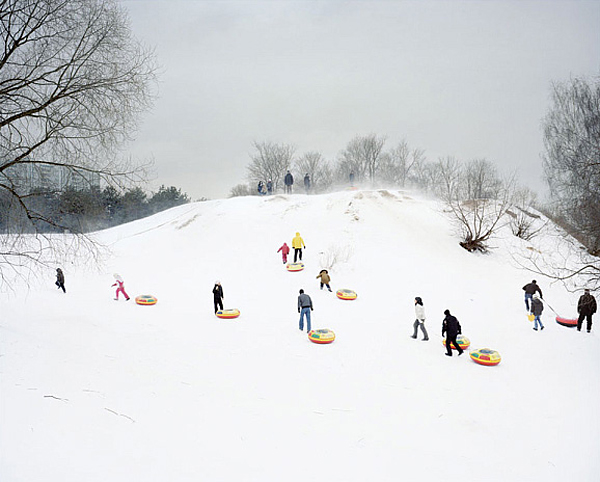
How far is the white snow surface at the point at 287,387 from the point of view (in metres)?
5.06

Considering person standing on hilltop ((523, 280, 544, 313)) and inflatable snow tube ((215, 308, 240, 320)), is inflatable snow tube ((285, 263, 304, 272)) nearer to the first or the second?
inflatable snow tube ((215, 308, 240, 320))

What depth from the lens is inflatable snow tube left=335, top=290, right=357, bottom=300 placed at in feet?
48.6

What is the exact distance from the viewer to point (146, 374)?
23.9 feet

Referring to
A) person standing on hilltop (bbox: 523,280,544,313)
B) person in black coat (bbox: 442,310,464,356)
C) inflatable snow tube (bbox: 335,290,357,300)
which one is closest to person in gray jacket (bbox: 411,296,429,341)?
person in black coat (bbox: 442,310,464,356)

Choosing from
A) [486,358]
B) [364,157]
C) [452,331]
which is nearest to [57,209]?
[452,331]

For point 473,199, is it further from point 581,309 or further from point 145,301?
point 145,301

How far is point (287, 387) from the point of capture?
25.2 feet

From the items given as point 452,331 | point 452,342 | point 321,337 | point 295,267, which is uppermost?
point 295,267

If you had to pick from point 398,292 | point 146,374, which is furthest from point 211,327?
point 398,292

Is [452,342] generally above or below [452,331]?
below

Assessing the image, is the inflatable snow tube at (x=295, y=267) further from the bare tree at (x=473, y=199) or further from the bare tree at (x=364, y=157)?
the bare tree at (x=364, y=157)

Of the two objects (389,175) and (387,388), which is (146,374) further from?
(389,175)

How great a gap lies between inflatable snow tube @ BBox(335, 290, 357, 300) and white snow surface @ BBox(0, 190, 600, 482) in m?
0.35

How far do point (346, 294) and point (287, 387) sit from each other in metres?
7.69
